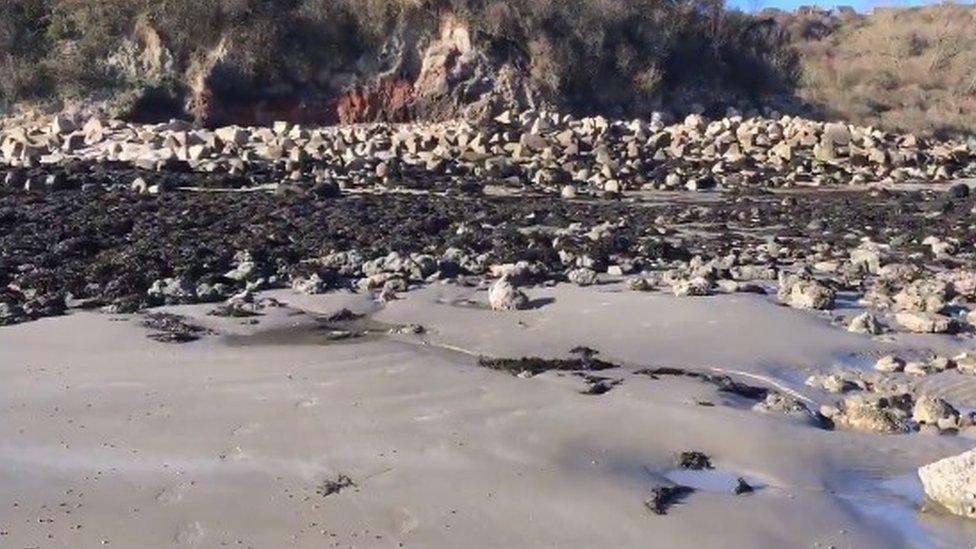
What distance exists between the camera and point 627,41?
31.4 meters

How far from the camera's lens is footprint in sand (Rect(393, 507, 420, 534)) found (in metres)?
5.32

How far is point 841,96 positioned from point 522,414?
3008cm

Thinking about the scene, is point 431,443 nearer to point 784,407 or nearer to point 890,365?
point 784,407

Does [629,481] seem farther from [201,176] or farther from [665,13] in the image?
[665,13]

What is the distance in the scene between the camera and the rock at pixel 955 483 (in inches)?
217

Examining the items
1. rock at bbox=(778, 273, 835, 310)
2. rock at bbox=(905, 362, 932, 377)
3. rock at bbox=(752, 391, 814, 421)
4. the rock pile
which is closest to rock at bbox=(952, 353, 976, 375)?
rock at bbox=(905, 362, 932, 377)

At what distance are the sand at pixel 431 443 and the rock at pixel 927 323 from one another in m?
0.17

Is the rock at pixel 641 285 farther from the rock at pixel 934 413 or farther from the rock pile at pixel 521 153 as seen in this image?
Answer: the rock pile at pixel 521 153

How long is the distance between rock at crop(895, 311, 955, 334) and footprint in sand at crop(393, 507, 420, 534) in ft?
16.3

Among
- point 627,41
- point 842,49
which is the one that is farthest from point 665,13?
point 842,49

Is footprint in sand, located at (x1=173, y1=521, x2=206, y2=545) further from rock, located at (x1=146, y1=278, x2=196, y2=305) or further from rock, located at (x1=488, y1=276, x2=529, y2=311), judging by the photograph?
rock, located at (x1=146, y1=278, x2=196, y2=305)

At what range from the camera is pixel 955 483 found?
5.56m

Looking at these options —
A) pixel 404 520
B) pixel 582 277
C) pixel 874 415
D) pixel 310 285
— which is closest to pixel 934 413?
pixel 874 415

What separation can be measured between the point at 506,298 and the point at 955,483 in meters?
4.55
